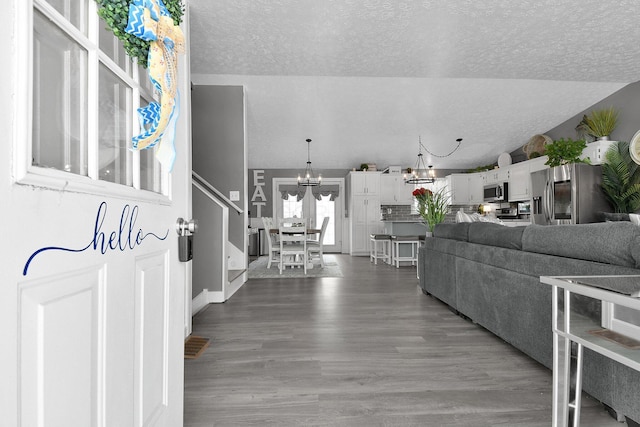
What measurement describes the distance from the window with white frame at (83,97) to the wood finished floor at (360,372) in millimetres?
1223

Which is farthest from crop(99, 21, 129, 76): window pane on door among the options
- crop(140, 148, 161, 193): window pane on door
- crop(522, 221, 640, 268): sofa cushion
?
crop(522, 221, 640, 268): sofa cushion

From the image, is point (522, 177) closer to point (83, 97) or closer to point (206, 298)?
point (206, 298)

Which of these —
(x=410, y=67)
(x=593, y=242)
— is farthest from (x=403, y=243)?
(x=593, y=242)

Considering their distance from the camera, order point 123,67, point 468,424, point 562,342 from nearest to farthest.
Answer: point 123,67 → point 562,342 → point 468,424

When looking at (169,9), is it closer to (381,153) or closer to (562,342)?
(562,342)

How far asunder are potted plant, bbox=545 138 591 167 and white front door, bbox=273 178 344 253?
5.34 m

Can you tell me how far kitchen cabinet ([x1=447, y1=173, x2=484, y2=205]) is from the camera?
8969 millimetres

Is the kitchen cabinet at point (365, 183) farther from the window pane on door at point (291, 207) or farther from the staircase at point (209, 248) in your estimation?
the staircase at point (209, 248)

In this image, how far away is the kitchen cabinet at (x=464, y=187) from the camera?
8969 mm

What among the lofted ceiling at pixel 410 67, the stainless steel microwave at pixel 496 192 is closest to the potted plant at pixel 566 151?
the lofted ceiling at pixel 410 67

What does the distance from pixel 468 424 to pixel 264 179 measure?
891cm

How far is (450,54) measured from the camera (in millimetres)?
4652

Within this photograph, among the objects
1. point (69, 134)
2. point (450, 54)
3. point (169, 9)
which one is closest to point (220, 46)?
point (450, 54)

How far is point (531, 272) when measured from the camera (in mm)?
2055
